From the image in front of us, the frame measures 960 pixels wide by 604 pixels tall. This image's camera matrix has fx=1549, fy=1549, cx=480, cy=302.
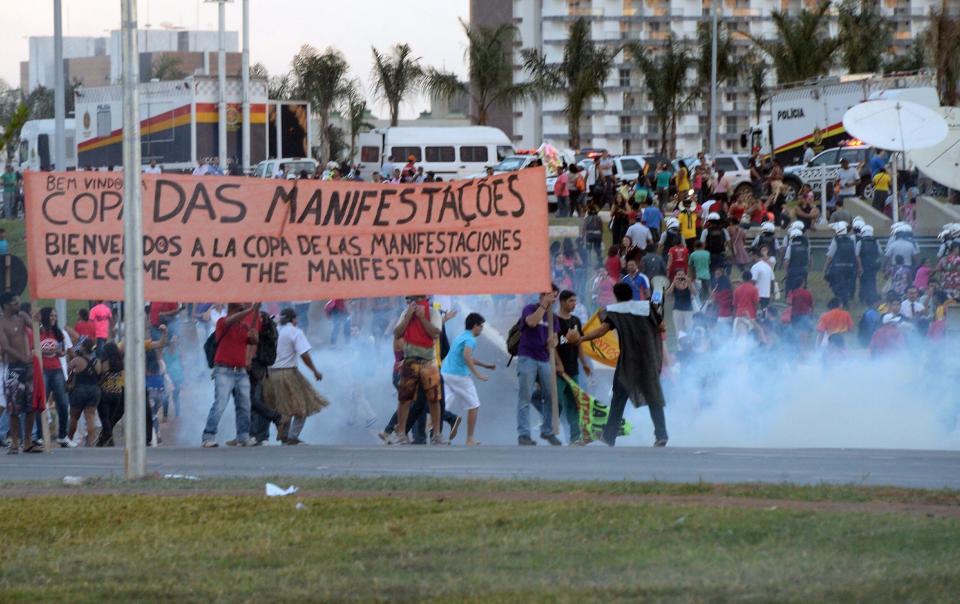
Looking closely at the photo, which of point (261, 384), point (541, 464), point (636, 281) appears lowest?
point (541, 464)

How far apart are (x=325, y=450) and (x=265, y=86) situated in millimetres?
29979

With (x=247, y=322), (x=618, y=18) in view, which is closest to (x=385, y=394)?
(x=247, y=322)

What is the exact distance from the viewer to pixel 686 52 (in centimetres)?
6950

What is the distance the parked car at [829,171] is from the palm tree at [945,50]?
7.66ft

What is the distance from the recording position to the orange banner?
1526cm

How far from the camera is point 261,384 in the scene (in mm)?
16875

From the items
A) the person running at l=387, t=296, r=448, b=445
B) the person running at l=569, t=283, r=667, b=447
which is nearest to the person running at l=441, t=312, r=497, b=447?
the person running at l=387, t=296, r=448, b=445

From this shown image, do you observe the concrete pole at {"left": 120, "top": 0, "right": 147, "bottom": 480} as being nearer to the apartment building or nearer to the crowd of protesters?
the crowd of protesters

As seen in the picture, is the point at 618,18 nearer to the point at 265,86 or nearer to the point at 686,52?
the point at 686,52

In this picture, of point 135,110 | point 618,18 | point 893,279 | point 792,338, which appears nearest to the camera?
point 135,110

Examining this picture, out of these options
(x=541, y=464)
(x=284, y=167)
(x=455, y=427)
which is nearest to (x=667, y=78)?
(x=284, y=167)

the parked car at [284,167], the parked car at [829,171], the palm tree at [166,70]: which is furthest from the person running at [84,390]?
the palm tree at [166,70]

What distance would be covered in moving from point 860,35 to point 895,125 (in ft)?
130

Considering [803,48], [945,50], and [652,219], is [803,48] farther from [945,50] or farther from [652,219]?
[652,219]
